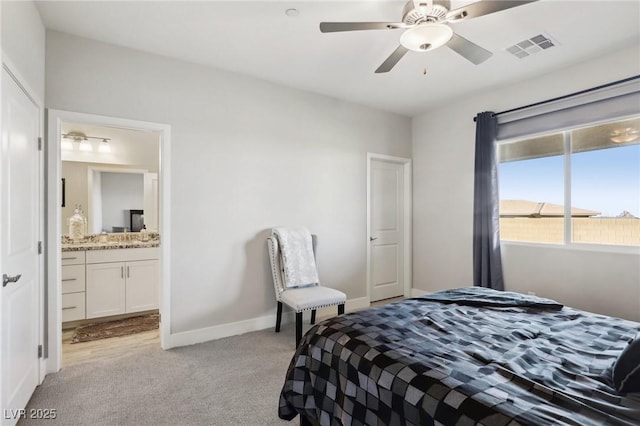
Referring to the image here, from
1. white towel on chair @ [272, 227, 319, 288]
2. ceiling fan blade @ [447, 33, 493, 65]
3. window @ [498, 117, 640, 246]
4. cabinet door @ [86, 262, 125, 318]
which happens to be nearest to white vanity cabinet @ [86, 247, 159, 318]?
cabinet door @ [86, 262, 125, 318]

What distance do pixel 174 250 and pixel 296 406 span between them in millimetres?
1921

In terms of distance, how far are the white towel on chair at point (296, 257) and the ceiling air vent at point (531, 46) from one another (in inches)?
102

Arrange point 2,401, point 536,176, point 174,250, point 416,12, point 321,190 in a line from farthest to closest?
point 321,190 → point 536,176 → point 174,250 → point 416,12 → point 2,401

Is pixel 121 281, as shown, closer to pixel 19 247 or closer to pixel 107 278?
pixel 107 278

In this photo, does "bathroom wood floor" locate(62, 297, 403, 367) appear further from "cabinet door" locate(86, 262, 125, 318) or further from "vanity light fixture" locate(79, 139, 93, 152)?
"vanity light fixture" locate(79, 139, 93, 152)

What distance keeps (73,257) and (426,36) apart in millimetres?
3939

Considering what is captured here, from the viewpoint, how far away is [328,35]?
2.65 meters

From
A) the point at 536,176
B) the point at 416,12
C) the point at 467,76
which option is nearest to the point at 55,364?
the point at 416,12

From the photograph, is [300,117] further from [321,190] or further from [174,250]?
[174,250]

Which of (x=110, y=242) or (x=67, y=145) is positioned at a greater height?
(x=67, y=145)

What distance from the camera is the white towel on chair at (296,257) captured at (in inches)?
132

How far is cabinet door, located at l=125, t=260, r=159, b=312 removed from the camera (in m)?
3.83

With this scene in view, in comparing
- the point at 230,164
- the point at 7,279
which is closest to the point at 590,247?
the point at 230,164

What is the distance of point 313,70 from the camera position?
3.29m
